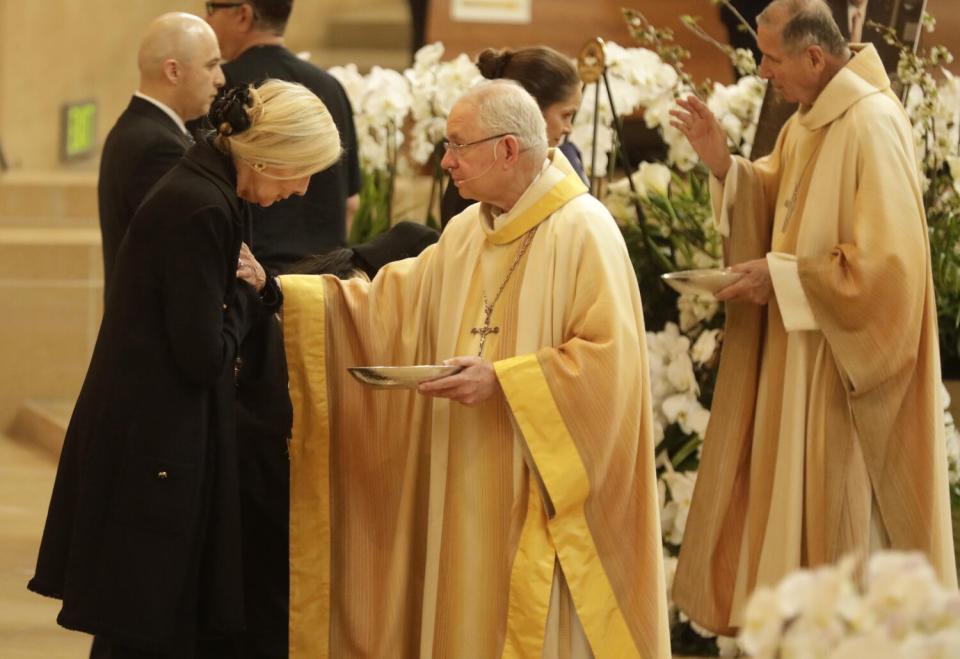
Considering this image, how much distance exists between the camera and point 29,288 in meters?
7.73

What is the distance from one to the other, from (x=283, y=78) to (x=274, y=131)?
5.82ft

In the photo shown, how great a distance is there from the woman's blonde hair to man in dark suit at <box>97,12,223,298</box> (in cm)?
114

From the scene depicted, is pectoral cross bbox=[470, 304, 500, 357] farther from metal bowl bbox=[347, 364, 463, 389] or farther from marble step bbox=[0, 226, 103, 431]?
marble step bbox=[0, 226, 103, 431]

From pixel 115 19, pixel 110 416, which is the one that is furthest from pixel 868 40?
pixel 115 19

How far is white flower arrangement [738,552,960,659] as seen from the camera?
1.63 meters

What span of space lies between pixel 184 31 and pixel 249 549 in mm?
Result: 1588

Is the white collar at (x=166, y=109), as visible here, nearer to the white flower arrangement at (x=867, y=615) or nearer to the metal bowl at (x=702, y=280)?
the metal bowl at (x=702, y=280)

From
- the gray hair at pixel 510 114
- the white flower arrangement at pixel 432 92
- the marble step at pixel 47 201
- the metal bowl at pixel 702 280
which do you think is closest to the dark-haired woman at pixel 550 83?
the metal bowl at pixel 702 280

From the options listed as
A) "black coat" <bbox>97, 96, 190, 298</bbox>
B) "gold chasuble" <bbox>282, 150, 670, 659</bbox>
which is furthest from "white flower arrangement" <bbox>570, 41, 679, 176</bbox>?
"gold chasuble" <bbox>282, 150, 670, 659</bbox>

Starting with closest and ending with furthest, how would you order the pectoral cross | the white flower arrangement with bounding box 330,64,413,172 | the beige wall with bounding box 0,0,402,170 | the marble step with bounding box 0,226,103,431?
the pectoral cross → the white flower arrangement with bounding box 330,64,413,172 → the marble step with bounding box 0,226,103,431 → the beige wall with bounding box 0,0,402,170

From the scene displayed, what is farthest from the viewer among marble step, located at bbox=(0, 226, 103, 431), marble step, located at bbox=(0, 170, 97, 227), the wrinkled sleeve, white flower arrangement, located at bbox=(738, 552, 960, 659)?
marble step, located at bbox=(0, 170, 97, 227)

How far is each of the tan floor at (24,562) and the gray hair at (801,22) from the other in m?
2.69

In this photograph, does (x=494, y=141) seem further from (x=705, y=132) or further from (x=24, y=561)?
(x=24, y=561)

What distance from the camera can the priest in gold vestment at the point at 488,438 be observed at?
3580 millimetres
